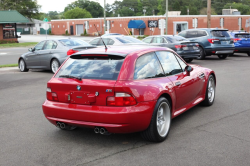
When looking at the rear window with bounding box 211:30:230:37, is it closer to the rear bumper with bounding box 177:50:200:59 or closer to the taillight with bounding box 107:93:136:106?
the rear bumper with bounding box 177:50:200:59

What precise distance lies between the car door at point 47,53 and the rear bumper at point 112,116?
9.72m

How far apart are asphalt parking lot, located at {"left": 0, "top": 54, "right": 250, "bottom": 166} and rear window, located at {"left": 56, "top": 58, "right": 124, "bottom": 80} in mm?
1069

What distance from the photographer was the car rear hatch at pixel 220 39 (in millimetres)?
19312

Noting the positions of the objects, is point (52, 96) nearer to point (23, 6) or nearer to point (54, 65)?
point (54, 65)

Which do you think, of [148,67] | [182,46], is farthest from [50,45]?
[148,67]

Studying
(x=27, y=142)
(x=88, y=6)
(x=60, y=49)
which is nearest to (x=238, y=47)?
(x=60, y=49)

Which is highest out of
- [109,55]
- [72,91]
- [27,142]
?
[109,55]

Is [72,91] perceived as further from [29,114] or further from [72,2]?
[72,2]

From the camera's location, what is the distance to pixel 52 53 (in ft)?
46.9

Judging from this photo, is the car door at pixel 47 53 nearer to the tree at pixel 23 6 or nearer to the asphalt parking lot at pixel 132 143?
the asphalt parking lot at pixel 132 143

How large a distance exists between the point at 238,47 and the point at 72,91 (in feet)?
61.6

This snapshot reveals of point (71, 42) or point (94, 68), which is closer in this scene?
point (94, 68)

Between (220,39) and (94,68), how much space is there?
15654 millimetres

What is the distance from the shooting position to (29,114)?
23.8 feet
